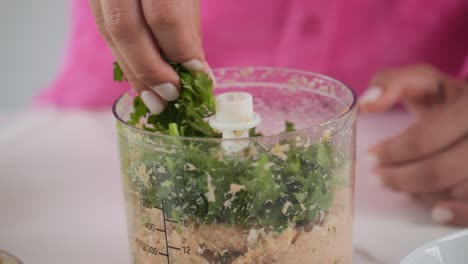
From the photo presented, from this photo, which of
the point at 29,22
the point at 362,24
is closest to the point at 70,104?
the point at 362,24

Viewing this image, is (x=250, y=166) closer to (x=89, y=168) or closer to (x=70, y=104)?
(x=89, y=168)

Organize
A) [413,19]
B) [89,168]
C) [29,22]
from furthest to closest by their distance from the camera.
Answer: [29,22] < [413,19] < [89,168]

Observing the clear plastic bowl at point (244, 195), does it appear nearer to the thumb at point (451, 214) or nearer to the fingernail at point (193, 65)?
the fingernail at point (193, 65)

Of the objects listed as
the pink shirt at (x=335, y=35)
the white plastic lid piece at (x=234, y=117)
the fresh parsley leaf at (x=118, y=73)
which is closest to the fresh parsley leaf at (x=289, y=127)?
the white plastic lid piece at (x=234, y=117)

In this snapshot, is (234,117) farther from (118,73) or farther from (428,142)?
(428,142)

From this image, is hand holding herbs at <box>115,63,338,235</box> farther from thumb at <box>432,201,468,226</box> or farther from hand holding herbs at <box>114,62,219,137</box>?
thumb at <box>432,201,468,226</box>

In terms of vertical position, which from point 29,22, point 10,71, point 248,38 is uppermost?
point 248,38

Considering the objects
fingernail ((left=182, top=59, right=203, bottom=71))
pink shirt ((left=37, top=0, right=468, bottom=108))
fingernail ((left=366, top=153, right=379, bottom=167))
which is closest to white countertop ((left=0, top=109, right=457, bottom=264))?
fingernail ((left=366, top=153, right=379, bottom=167))

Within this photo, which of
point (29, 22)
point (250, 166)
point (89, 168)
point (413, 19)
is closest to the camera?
point (250, 166)
